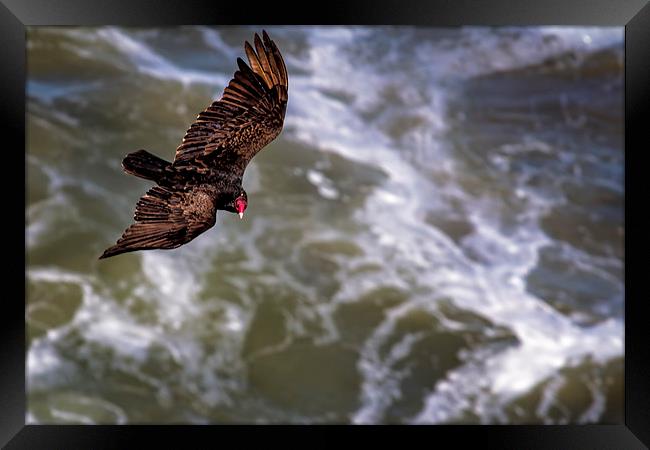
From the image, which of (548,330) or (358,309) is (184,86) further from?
(548,330)

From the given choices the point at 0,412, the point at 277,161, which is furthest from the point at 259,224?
the point at 0,412

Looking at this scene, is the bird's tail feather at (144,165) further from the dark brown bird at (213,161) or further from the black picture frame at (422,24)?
the black picture frame at (422,24)

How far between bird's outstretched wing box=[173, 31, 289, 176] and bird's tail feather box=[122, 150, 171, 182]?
0.08 metres

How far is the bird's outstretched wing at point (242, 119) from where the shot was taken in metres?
1.24

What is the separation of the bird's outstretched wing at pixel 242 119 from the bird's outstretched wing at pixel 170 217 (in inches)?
3.6

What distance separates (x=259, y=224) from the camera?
5.21 m

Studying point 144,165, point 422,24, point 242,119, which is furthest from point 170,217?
point 422,24

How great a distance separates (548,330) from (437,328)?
2.73 feet

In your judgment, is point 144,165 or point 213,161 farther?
point 213,161

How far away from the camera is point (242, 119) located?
1297 millimetres

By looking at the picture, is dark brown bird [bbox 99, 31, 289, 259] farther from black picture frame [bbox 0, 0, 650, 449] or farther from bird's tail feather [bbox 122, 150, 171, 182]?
black picture frame [bbox 0, 0, 650, 449]

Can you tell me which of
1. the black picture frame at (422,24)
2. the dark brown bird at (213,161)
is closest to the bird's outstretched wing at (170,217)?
the dark brown bird at (213,161)

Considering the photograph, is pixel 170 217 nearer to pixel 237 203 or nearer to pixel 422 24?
pixel 237 203

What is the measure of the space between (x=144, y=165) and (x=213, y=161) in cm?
16
